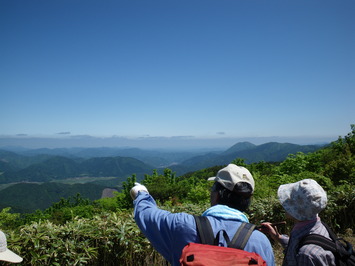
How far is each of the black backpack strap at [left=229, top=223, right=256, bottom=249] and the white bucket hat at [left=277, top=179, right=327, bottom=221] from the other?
763mm

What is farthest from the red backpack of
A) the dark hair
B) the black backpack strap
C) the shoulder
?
the shoulder

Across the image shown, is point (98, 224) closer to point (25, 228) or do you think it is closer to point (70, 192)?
point (25, 228)

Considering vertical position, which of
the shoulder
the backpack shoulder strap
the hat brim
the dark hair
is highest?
the dark hair

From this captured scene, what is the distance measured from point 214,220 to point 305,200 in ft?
3.27

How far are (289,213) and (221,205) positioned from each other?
0.82 meters

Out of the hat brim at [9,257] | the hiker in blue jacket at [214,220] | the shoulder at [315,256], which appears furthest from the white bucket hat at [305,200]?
the hat brim at [9,257]

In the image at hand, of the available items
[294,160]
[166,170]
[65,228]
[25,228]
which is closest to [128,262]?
[65,228]

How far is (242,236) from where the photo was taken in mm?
1415

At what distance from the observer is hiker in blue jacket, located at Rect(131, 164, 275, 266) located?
143cm

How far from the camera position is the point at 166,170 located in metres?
26.7

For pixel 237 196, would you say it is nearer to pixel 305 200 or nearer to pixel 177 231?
pixel 177 231

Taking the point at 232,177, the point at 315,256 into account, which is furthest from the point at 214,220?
the point at 315,256

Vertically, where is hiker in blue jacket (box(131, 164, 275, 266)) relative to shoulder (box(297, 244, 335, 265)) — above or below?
above

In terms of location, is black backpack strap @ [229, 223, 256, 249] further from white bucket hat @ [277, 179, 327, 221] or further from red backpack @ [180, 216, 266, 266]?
white bucket hat @ [277, 179, 327, 221]
